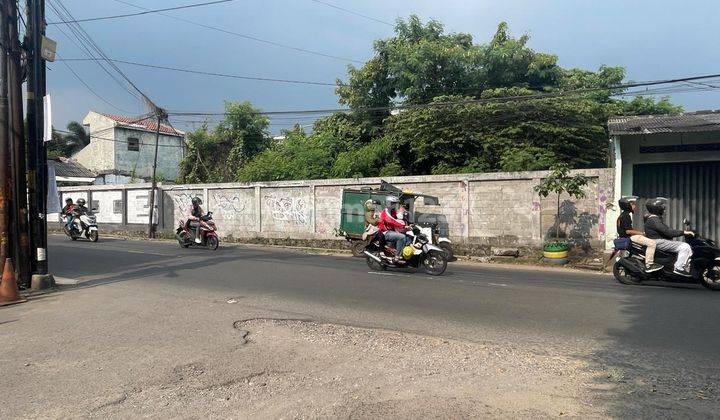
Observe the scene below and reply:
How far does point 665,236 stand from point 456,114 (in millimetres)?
12383

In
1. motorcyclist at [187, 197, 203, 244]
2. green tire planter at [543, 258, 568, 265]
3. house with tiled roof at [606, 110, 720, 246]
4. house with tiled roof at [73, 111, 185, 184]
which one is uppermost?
house with tiled roof at [73, 111, 185, 184]

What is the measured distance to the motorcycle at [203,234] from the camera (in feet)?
59.8

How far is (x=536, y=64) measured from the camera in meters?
24.2

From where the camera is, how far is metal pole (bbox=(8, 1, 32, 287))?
9.69m

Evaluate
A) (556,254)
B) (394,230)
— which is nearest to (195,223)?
(394,230)

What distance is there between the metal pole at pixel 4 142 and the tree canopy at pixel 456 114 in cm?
1328

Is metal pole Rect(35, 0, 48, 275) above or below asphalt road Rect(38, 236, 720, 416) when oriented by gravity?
above

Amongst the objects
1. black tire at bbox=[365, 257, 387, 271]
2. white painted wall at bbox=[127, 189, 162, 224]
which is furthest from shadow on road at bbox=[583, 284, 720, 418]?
white painted wall at bbox=[127, 189, 162, 224]

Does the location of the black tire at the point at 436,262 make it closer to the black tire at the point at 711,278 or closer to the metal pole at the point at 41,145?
the black tire at the point at 711,278

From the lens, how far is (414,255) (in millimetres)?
11828

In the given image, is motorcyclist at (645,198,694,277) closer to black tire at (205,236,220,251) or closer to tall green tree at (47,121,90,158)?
black tire at (205,236,220,251)

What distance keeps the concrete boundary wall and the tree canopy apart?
1.52 metres

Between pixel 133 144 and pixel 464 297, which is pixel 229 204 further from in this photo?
pixel 133 144

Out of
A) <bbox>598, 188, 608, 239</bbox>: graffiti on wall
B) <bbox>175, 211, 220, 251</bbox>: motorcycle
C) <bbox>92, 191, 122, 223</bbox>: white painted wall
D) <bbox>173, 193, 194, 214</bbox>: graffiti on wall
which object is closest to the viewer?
<bbox>598, 188, 608, 239</bbox>: graffiti on wall
